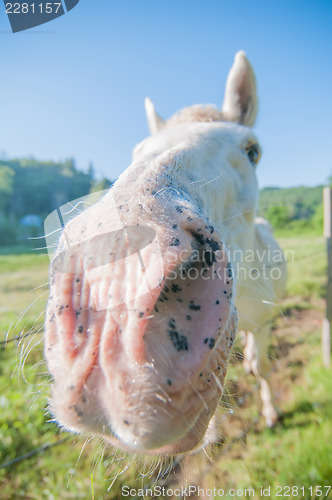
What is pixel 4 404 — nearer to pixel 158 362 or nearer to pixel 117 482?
pixel 117 482

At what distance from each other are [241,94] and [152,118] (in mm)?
1079

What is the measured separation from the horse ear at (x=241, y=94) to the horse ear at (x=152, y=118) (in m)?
0.78

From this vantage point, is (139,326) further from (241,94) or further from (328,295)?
(328,295)

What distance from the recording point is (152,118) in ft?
10.8

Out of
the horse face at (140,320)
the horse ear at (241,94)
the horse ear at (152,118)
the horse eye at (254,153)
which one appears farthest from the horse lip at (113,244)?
the horse ear at (152,118)

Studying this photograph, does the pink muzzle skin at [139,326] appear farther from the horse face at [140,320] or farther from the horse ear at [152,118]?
the horse ear at [152,118]

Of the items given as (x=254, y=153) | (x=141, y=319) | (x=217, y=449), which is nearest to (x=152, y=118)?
(x=254, y=153)

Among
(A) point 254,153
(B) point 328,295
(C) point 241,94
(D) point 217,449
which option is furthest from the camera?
(B) point 328,295

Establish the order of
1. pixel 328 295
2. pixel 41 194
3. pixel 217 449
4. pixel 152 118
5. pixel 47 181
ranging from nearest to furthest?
pixel 217 449, pixel 152 118, pixel 328 295, pixel 47 181, pixel 41 194

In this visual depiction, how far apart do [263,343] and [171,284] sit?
320cm

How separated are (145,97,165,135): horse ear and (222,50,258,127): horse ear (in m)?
0.78

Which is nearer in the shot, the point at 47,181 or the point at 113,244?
the point at 113,244

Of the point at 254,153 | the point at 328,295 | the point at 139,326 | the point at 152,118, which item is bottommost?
the point at 328,295

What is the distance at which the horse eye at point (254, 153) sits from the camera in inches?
96.0
